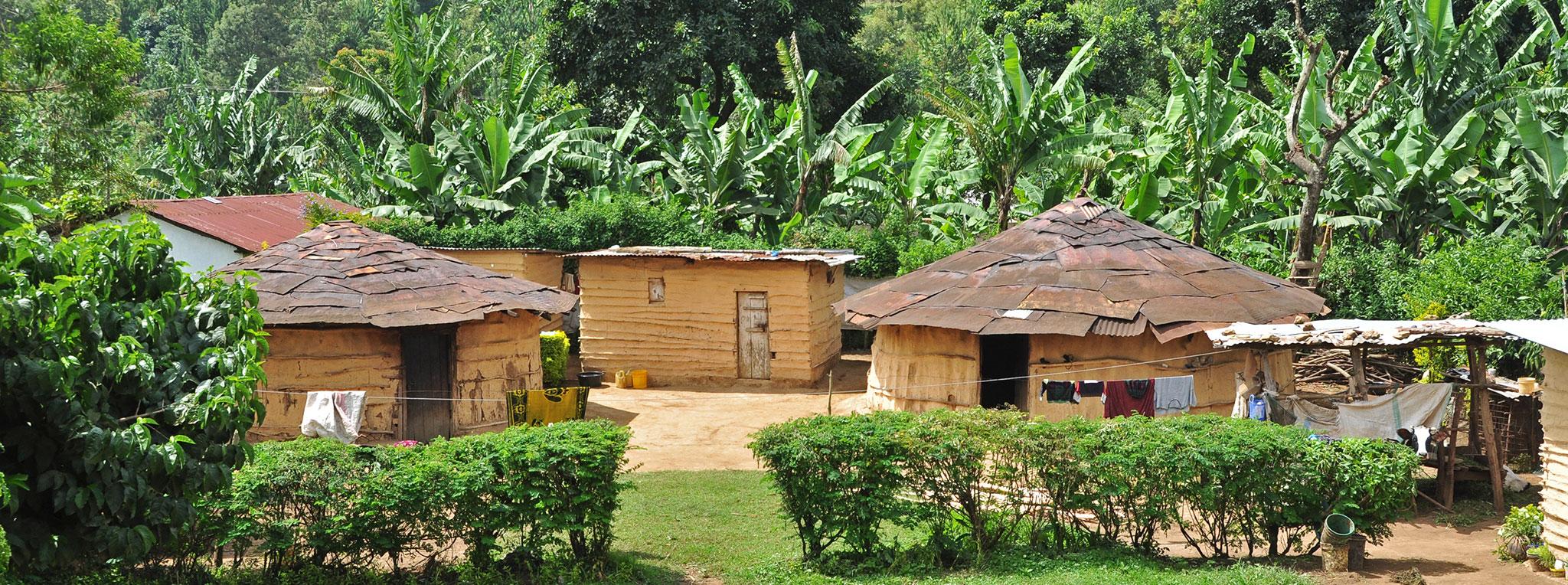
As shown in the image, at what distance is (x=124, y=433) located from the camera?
24.1 feet

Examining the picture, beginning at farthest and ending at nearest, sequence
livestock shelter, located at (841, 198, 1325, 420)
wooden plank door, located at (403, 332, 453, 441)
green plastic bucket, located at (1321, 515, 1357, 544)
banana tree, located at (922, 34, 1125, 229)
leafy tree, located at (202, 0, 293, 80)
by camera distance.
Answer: leafy tree, located at (202, 0, 293, 80), banana tree, located at (922, 34, 1125, 229), wooden plank door, located at (403, 332, 453, 441), livestock shelter, located at (841, 198, 1325, 420), green plastic bucket, located at (1321, 515, 1357, 544)

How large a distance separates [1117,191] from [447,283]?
11.1 metres

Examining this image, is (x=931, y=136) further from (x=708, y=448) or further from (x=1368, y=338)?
(x=1368, y=338)

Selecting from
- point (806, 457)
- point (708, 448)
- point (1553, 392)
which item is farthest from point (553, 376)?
point (1553, 392)

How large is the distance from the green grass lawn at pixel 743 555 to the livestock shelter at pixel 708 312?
6.14 metres

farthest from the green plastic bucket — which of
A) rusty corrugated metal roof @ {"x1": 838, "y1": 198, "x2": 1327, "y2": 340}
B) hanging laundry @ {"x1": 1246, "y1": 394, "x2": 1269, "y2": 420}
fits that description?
rusty corrugated metal roof @ {"x1": 838, "y1": 198, "x2": 1327, "y2": 340}

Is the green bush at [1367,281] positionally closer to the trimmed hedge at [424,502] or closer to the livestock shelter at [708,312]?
the livestock shelter at [708,312]

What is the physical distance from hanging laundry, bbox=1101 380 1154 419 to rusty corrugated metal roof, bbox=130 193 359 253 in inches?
562

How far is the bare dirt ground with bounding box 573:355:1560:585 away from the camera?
32.1 ft

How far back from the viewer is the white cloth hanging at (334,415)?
1470cm

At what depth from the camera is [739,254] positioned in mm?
19969

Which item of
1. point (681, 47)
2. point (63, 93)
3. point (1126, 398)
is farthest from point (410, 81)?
point (1126, 398)

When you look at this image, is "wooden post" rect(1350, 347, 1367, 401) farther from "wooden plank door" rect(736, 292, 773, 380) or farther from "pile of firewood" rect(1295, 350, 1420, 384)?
"wooden plank door" rect(736, 292, 773, 380)

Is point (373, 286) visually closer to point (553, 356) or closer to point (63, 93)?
point (553, 356)
